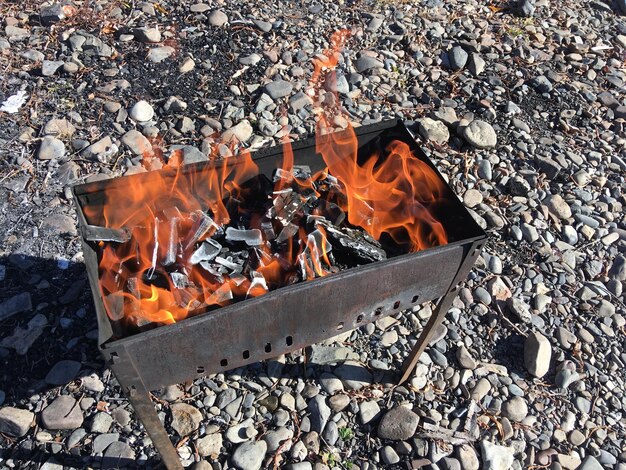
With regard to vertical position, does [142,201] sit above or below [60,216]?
above

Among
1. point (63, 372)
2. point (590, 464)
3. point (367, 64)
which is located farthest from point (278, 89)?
point (590, 464)

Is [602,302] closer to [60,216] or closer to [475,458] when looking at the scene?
[475,458]

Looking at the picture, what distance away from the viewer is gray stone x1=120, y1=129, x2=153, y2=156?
408 centimetres

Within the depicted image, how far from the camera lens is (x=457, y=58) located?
17.0ft

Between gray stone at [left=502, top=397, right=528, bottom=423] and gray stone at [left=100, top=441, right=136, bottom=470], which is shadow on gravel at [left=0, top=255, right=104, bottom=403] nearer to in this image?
gray stone at [left=100, top=441, right=136, bottom=470]

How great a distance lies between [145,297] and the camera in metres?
2.25

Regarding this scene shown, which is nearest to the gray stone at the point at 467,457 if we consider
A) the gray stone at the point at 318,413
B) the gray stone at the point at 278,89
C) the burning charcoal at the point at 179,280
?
the gray stone at the point at 318,413

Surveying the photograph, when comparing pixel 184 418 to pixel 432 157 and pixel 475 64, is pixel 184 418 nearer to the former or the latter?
pixel 432 157

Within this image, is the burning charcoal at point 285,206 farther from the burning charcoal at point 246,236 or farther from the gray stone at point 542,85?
the gray stone at point 542,85

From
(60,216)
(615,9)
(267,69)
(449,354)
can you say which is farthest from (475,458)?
(615,9)

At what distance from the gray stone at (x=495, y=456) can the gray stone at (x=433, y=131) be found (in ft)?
7.98

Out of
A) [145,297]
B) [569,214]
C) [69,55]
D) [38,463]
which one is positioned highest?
[145,297]

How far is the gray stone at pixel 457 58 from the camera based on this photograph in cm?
518

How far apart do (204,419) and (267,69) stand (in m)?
3.04
